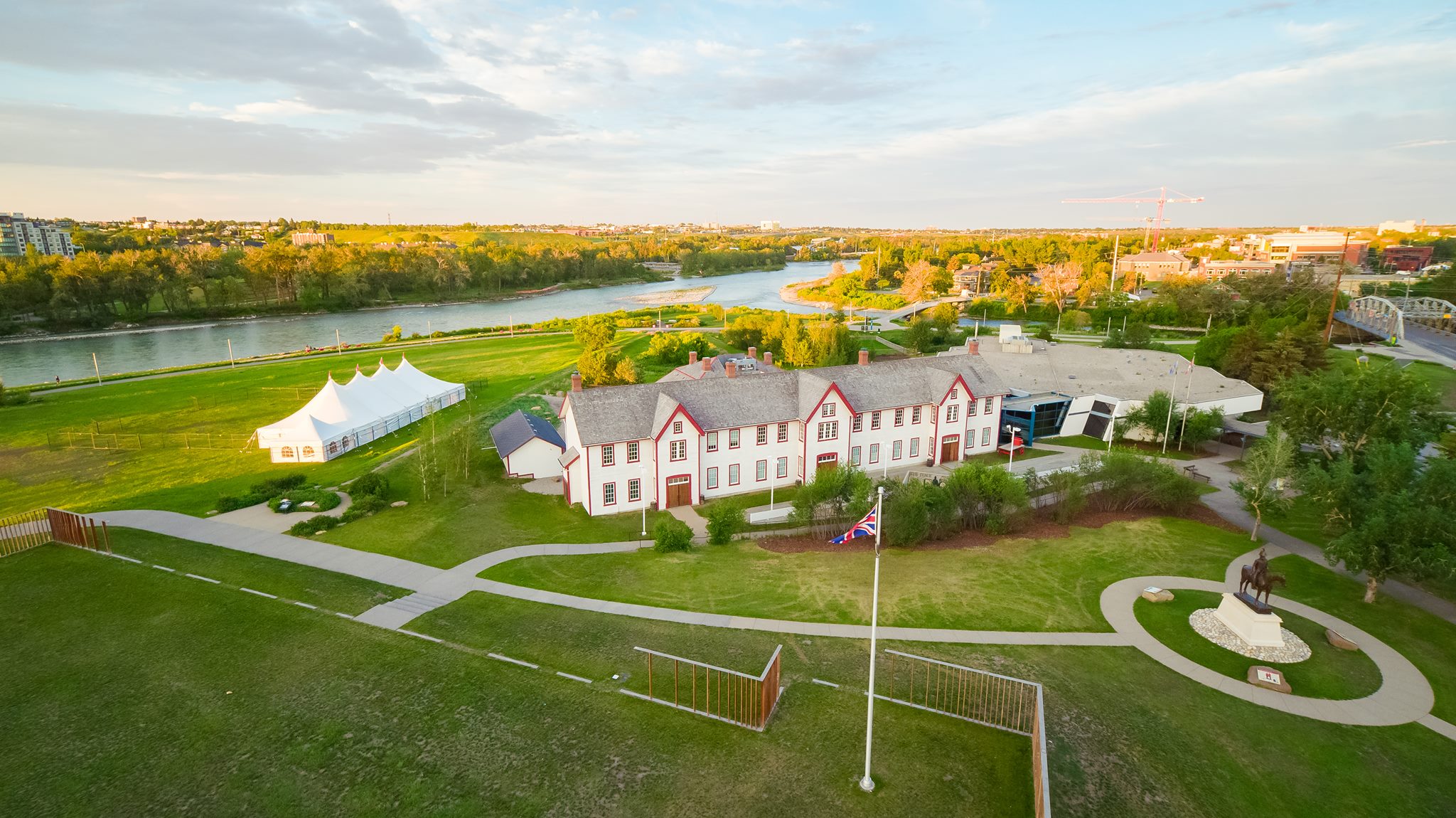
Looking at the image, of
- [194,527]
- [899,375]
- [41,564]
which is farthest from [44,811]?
[899,375]

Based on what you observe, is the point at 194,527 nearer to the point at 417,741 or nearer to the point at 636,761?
the point at 417,741

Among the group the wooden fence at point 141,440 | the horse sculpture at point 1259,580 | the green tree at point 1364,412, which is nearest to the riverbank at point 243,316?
the wooden fence at point 141,440

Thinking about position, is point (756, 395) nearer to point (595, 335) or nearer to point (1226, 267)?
point (595, 335)

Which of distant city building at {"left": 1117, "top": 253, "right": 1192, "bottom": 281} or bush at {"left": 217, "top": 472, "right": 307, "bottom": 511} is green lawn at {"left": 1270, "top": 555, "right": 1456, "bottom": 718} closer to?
bush at {"left": 217, "top": 472, "right": 307, "bottom": 511}

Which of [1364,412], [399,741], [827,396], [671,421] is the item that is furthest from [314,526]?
[1364,412]

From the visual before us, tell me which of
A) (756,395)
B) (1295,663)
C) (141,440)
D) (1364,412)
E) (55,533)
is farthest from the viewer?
(141,440)

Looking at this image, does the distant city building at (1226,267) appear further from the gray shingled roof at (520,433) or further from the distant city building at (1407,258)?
the gray shingled roof at (520,433)
